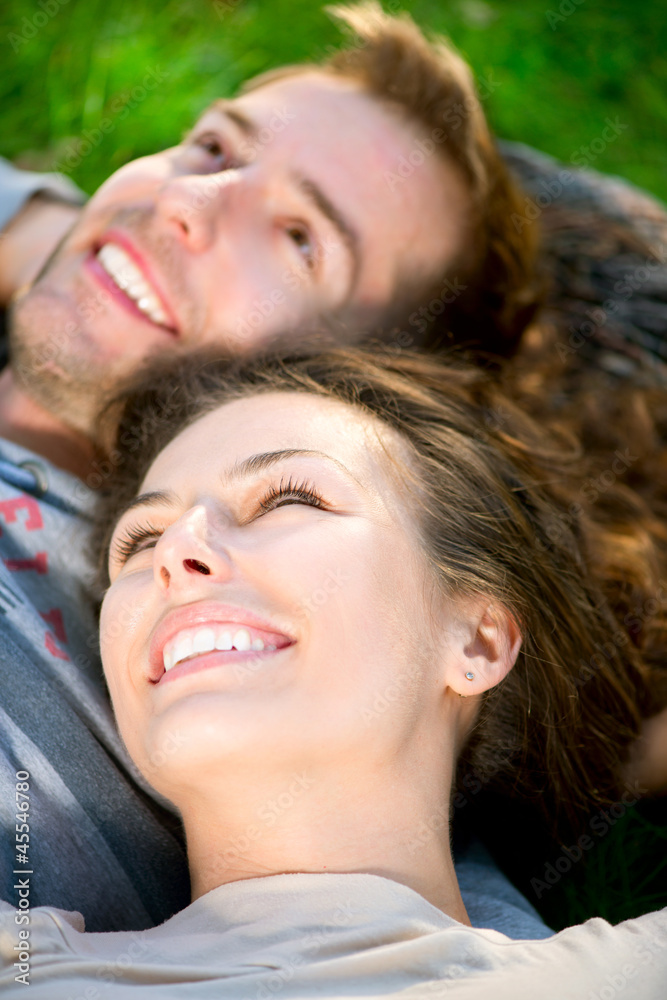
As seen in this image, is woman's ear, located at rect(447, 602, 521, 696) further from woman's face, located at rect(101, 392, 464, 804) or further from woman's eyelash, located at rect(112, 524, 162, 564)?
woman's eyelash, located at rect(112, 524, 162, 564)

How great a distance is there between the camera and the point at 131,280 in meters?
2.92

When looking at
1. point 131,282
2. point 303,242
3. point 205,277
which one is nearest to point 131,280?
point 131,282

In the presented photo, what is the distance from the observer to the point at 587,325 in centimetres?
380

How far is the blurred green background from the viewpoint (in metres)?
4.21

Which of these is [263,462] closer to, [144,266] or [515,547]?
[515,547]

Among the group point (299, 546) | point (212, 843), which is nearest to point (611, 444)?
point (299, 546)

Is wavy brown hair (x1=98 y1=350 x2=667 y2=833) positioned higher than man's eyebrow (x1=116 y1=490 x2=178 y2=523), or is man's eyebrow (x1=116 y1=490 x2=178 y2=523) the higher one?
man's eyebrow (x1=116 y1=490 x2=178 y2=523)

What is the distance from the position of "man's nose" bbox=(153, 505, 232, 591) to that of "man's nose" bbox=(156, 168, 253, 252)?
51.5 inches

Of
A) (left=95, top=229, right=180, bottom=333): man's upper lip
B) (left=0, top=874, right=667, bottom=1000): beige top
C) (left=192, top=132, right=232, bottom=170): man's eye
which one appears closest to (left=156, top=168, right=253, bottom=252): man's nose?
(left=95, top=229, right=180, bottom=333): man's upper lip

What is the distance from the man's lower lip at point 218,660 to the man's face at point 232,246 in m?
1.26

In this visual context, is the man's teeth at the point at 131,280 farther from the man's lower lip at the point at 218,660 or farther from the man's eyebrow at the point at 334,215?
the man's lower lip at the point at 218,660

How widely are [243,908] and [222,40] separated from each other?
14.0 feet

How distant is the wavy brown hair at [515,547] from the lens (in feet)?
7.32

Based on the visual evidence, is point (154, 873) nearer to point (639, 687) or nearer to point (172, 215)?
point (639, 687)
